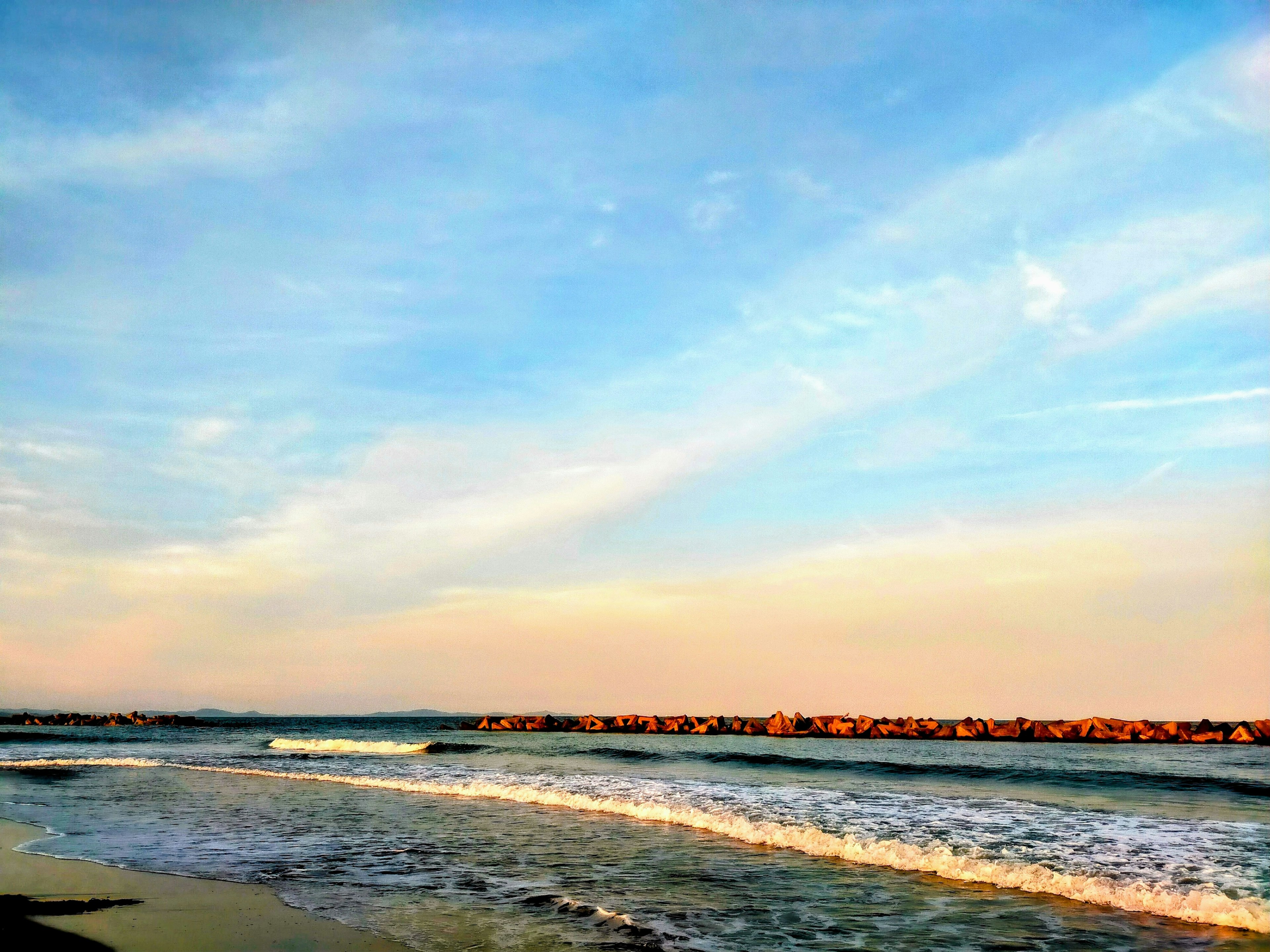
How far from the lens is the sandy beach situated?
834 centimetres

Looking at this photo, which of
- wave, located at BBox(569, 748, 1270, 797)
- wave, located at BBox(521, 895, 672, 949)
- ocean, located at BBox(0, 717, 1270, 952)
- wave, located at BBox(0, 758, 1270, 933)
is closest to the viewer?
wave, located at BBox(521, 895, 672, 949)

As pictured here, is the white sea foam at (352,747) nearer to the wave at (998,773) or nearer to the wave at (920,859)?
the wave at (998,773)

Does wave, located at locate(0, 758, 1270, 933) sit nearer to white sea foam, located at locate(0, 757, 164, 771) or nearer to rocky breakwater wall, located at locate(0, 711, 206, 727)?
white sea foam, located at locate(0, 757, 164, 771)

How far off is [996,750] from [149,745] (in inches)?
1891

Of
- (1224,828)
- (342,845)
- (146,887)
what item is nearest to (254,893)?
(146,887)

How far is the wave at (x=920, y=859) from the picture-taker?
1004cm

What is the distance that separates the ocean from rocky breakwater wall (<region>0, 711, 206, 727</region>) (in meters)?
78.8

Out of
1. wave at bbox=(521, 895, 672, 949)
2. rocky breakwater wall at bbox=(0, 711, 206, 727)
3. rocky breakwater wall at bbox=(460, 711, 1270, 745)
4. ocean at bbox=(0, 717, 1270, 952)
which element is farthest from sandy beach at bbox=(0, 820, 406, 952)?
rocky breakwater wall at bbox=(0, 711, 206, 727)

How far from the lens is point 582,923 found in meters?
9.27

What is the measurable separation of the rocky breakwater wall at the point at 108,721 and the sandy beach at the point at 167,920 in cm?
9786

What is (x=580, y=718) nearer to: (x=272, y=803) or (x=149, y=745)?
(x=149, y=745)

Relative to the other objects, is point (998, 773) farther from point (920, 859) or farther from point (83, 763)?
point (83, 763)

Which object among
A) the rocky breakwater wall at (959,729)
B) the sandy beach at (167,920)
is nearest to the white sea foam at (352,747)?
the rocky breakwater wall at (959,729)

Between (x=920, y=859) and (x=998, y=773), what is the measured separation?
17.8 m
